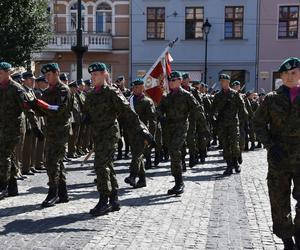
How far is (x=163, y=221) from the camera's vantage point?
23.0 ft

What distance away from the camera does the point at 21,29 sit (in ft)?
56.8

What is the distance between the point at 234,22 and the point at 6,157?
26502 mm

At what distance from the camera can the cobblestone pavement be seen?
19.8ft

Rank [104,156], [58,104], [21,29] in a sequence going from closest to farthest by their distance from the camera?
1. [104,156]
2. [58,104]
3. [21,29]

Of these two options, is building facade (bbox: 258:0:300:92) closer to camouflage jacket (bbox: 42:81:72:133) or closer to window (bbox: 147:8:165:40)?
window (bbox: 147:8:165:40)

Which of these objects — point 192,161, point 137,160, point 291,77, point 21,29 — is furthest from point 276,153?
point 21,29

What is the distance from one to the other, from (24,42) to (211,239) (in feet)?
42.8

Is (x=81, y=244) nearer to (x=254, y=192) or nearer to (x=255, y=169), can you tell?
(x=254, y=192)

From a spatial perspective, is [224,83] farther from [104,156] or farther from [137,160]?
[104,156]

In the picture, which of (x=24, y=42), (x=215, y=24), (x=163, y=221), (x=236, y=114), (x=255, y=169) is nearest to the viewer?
(x=163, y=221)

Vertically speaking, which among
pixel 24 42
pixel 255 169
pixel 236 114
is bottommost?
pixel 255 169

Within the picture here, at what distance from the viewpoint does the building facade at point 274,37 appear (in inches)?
1276

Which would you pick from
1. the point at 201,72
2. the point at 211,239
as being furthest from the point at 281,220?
the point at 201,72

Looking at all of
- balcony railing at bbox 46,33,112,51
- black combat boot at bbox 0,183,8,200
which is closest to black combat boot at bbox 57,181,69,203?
black combat boot at bbox 0,183,8,200
